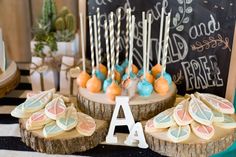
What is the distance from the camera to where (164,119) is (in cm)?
84

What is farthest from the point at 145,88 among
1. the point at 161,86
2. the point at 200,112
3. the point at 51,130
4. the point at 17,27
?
the point at 17,27

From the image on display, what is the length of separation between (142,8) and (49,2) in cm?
29

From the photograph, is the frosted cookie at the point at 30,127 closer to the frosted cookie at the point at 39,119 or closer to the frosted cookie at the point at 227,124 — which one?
the frosted cookie at the point at 39,119

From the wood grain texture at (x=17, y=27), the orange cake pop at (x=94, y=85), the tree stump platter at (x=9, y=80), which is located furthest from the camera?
the wood grain texture at (x=17, y=27)

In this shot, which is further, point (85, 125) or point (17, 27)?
point (17, 27)

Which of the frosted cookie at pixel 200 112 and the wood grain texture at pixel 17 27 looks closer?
the frosted cookie at pixel 200 112

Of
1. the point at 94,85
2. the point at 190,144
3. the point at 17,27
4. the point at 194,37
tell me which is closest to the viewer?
the point at 190,144

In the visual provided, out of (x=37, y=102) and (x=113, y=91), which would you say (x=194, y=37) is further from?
(x=37, y=102)

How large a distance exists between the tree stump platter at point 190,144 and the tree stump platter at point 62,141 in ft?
0.44

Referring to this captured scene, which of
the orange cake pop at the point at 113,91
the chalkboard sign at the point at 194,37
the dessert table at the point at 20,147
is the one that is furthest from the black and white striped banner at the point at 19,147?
the chalkboard sign at the point at 194,37

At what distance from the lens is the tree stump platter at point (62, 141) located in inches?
32.3

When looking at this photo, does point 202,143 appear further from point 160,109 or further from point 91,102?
point 91,102

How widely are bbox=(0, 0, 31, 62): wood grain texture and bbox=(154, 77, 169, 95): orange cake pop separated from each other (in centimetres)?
62

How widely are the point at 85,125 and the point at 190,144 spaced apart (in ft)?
0.81
